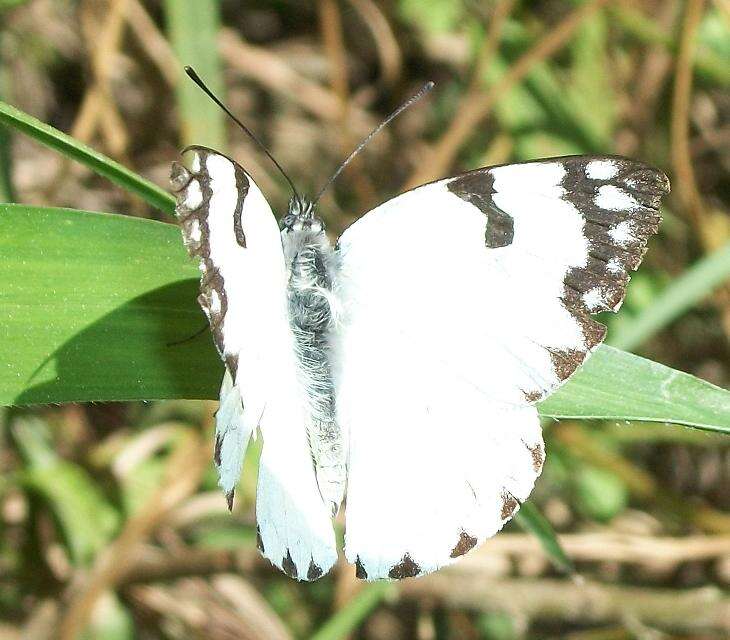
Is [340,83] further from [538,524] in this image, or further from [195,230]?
[195,230]

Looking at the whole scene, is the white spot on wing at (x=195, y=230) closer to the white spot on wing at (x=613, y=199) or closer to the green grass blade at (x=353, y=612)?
the white spot on wing at (x=613, y=199)

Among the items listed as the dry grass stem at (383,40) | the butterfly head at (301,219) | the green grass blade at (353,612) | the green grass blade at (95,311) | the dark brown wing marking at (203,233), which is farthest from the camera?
the dry grass stem at (383,40)

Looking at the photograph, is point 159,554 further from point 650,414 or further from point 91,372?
point 650,414

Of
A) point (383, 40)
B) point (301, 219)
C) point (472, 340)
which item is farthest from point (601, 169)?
point (383, 40)

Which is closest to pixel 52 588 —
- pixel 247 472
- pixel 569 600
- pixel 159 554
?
pixel 159 554

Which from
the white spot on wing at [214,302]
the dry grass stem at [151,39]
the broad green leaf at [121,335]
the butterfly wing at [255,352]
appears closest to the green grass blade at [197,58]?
the dry grass stem at [151,39]

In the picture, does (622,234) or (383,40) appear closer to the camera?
(622,234)

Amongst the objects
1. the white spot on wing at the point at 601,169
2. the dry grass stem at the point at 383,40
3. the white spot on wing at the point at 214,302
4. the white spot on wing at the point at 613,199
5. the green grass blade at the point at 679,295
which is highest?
the dry grass stem at the point at 383,40
